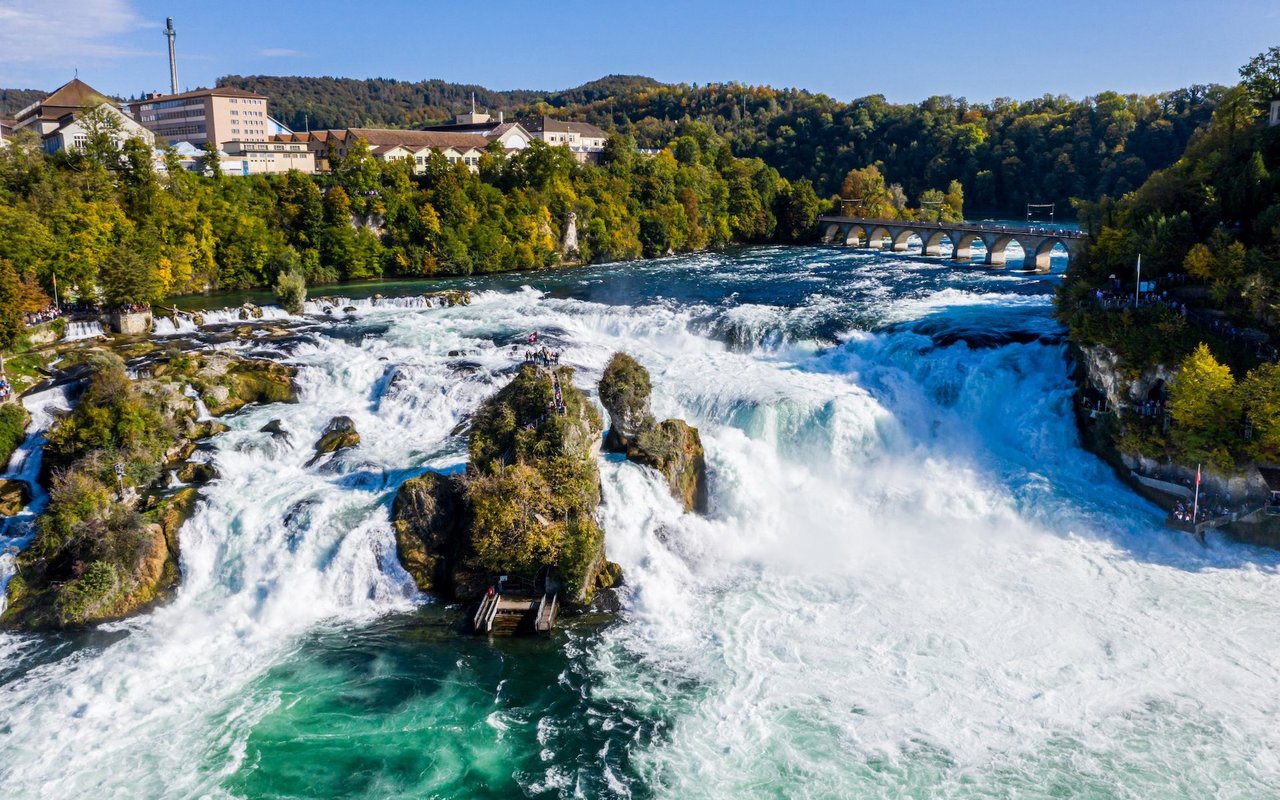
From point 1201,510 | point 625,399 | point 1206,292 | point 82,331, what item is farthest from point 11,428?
point 1206,292

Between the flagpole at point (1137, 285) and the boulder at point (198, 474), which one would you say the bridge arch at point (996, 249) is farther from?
the boulder at point (198, 474)

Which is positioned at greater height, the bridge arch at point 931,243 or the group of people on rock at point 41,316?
the bridge arch at point 931,243

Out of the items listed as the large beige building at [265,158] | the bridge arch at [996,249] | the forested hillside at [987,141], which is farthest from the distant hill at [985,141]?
the large beige building at [265,158]

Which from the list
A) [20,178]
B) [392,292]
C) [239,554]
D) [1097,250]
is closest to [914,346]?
[1097,250]

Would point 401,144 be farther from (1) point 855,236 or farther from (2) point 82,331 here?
(2) point 82,331

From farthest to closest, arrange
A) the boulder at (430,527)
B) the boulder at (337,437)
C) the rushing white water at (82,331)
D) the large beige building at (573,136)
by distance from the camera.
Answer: the large beige building at (573,136) → the rushing white water at (82,331) → the boulder at (337,437) → the boulder at (430,527)

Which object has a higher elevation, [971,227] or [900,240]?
[971,227]

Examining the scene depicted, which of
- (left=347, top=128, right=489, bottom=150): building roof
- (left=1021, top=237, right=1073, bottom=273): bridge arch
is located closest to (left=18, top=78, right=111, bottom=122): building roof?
(left=347, top=128, right=489, bottom=150): building roof
